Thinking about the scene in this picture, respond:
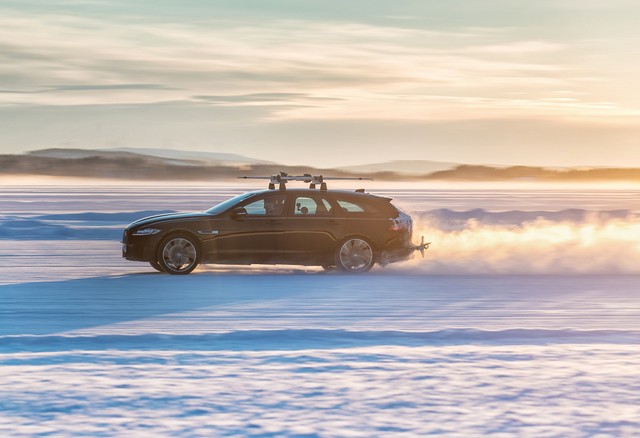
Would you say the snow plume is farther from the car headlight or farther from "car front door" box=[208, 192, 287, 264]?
the car headlight

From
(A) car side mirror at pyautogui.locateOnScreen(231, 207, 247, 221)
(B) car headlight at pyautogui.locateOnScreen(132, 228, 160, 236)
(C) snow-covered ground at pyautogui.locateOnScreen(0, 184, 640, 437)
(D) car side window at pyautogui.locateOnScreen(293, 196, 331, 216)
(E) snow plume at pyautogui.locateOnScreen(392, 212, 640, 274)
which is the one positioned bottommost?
(C) snow-covered ground at pyautogui.locateOnScreen(0, 184, 640, 437)

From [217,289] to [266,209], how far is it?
117 inches

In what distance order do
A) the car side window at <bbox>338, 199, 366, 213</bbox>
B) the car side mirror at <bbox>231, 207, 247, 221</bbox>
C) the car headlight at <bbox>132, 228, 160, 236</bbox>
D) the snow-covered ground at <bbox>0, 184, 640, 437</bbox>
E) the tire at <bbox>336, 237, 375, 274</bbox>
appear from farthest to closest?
the car side window at <bbox>338, 199, 366, 213</bbox> → the tire at <bbox>336, 237, 375, 274</bbox> → the car side mirror at <bbox>231, 207, 247, 221</bbox> → the car headlight at <bbox>132, 228, 160, 236</bbox> → the snow-covered ground at <bbox>0, 184, 640, 437</bbox>

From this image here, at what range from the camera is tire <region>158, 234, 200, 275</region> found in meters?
17.8

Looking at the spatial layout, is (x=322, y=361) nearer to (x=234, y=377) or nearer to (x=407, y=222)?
(x=234, y=377)

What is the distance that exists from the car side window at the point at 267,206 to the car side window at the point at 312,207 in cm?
25

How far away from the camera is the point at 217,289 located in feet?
51.3

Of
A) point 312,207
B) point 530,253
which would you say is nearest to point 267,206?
point 312,207

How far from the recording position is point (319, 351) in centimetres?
998

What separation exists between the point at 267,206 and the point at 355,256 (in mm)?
1682

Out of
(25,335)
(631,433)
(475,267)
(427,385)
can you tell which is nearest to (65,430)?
(427,385)

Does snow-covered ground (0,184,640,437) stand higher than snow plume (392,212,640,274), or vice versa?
snow plume (392,212,640,274)

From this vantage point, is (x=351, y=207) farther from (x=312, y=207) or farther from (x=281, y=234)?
(x=281, y=234)

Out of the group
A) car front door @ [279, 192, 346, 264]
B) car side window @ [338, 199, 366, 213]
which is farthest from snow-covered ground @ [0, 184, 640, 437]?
car side window @ [338, 199, 366, 213]
